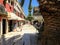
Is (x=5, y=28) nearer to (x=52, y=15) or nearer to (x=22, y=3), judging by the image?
(x=22, y=3)

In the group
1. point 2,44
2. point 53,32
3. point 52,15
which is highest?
point 52,15

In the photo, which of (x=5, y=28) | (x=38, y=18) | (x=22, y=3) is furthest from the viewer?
(x=38, y=18)

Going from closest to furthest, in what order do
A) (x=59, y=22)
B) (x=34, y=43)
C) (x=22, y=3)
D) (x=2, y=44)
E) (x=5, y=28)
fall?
(x=59, y=22) < (x=22, y=3) < (x=34, y=43) < (x=2, y=44) < (x=5, y=28)

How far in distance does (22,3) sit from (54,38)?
149 inches

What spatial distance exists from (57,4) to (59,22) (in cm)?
92

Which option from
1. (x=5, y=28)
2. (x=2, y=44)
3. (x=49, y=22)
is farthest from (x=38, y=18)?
(x=49, y=22)

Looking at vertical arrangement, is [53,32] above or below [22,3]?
below

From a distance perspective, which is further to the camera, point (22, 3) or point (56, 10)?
point (22, 3)

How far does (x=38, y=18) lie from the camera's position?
35750mm

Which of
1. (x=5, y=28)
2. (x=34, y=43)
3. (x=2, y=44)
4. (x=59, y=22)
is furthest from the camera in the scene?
(x=5, y=28)

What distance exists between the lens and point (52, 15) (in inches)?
349

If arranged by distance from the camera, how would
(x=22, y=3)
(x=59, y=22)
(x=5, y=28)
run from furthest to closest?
(x=5, y=28)
(x=22, y=3)
(x=59, y=22)

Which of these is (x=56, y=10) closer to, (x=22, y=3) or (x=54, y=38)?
(x=54, y=38)

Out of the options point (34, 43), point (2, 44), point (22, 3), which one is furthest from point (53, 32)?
point (2, 44)
